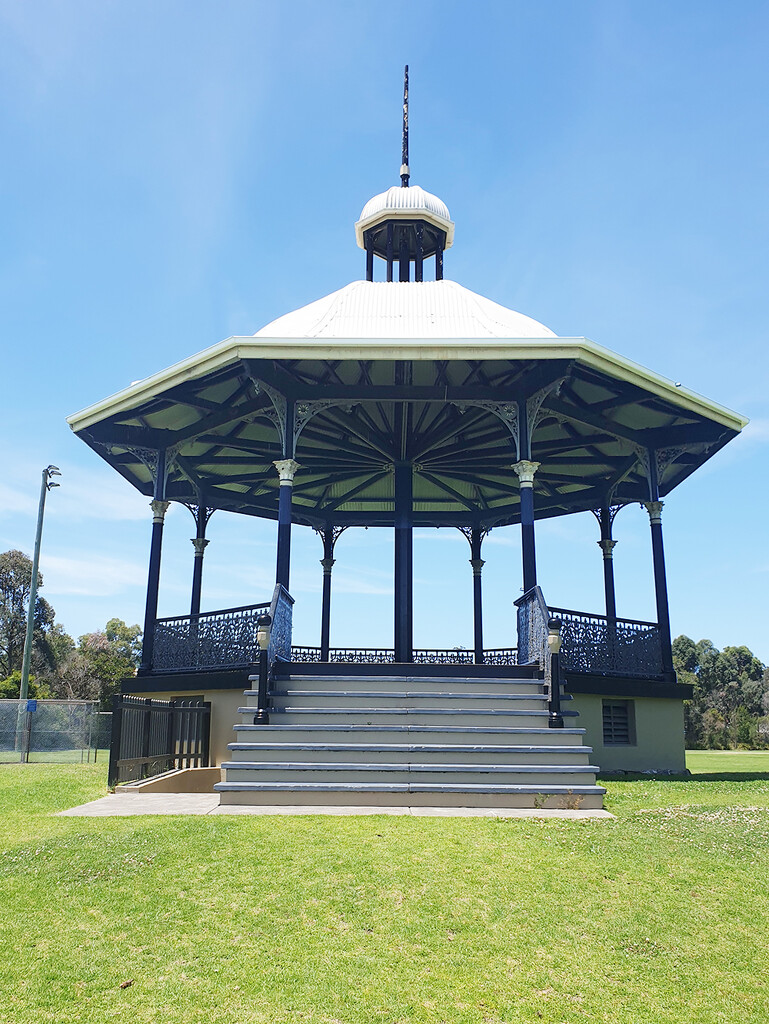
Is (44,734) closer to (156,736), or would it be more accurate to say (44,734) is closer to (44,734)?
(44,734)

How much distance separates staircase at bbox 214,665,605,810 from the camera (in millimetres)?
10836

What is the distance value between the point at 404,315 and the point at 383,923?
1540 centimetres

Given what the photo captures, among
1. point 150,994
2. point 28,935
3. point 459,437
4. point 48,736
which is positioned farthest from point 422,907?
point 48,736

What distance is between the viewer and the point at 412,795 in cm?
1088

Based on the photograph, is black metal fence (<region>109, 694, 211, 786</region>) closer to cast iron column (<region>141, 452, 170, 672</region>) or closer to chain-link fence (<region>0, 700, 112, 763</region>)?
cast iron column (<region>141, 452, 170, 672</region>)

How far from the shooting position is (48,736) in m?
25.4

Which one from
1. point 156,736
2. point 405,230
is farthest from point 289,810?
point 405,230

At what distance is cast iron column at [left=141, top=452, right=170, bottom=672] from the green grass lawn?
30.6 feet

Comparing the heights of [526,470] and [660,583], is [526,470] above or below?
above

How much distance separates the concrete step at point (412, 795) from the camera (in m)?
10.7

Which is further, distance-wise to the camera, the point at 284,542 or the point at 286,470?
the point at 286,470

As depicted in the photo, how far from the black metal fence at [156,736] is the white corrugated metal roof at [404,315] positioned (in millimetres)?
7920

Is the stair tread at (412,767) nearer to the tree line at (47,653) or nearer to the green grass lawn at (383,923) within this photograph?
the green grass lawn at (383,923)

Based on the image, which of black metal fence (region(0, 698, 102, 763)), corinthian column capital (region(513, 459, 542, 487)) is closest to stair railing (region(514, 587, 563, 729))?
corinthian column capital (region(513, 459, 542, 487))
